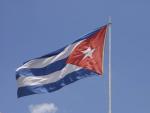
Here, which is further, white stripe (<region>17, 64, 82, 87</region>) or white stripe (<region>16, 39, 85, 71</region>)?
white stripe (<region>16, 39, 85, 71</region>)

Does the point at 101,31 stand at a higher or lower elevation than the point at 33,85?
higher

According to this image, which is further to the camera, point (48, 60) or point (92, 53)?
point (48, 60)

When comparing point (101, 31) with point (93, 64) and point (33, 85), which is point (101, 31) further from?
point (33, 85)

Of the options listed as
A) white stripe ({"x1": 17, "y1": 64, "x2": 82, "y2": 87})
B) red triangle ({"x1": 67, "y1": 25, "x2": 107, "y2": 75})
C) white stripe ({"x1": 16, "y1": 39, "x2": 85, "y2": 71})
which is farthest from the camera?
white stripe ({"x1": 16, "y1": 39, "x2": 85, "y2": 71})

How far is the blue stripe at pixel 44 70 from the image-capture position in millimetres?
47500

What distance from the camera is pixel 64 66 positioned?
47.4 metres

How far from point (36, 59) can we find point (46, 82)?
1763mm

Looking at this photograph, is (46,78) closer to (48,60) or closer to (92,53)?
(48,60)

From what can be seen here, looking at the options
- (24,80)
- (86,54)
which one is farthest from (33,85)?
(86,54)

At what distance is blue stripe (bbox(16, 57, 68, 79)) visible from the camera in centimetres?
4750

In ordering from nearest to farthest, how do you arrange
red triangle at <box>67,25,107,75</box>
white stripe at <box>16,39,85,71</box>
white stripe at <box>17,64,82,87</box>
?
red triangle at <box>67,25,107,75</box>, white stripe at <box>17,64,82,87</box>, white stripe at <box>16,39,85,71</box>

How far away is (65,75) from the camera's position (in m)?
46.8

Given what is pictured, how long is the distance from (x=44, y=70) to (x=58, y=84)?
5.47 ft

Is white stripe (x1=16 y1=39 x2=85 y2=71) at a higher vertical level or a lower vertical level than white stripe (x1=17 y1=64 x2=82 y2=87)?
higher
